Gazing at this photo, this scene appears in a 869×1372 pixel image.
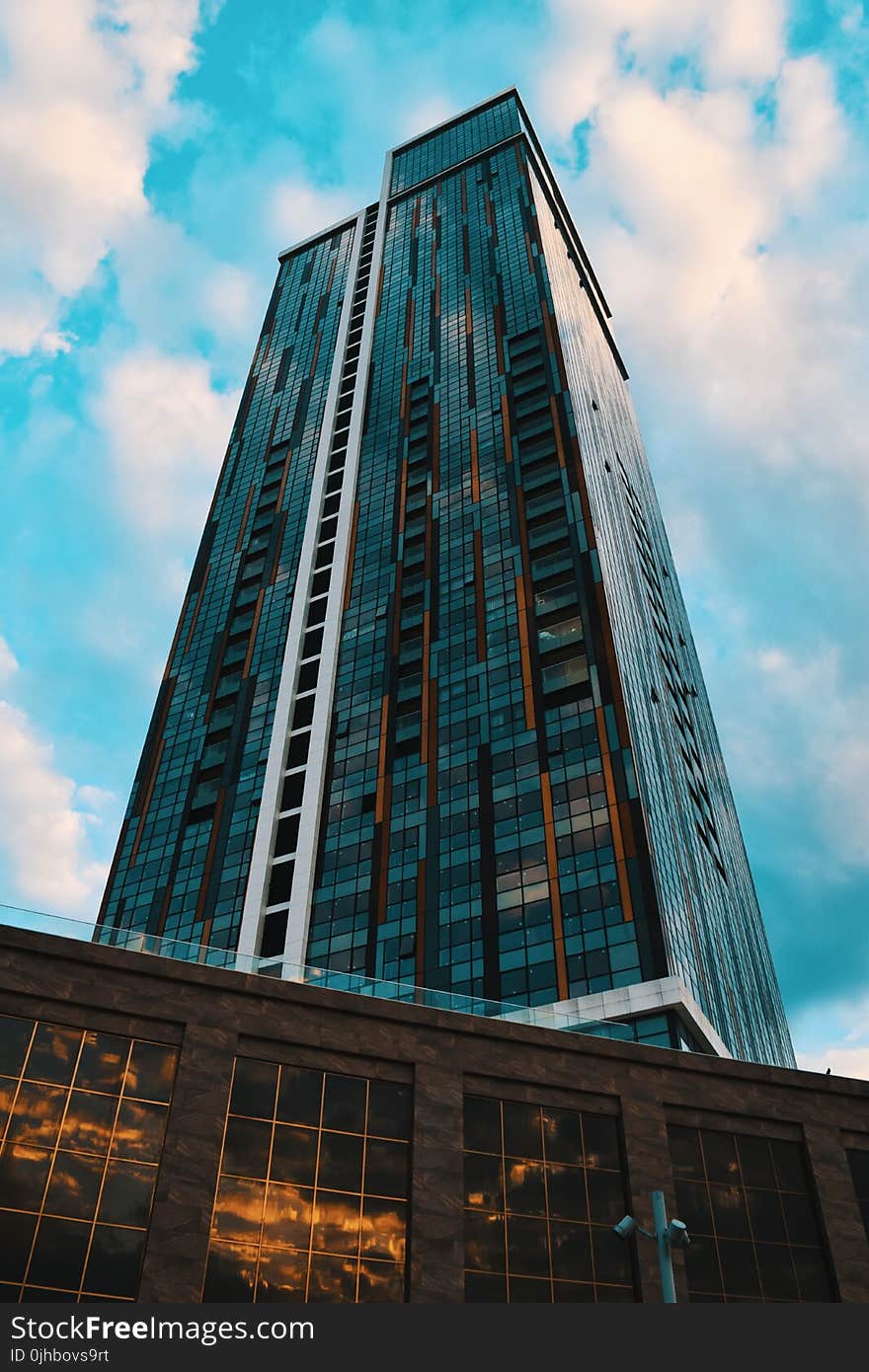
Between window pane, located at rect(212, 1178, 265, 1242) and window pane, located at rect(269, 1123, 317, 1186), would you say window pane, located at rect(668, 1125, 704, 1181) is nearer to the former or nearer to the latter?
window pane, located at rect(269, 1123, 317, 1186)

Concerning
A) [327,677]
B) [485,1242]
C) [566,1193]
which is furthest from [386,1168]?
[327,677]

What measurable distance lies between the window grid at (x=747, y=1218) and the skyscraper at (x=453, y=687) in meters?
18.0

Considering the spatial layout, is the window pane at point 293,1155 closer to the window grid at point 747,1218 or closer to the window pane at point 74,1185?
the window pane at point 74,1185

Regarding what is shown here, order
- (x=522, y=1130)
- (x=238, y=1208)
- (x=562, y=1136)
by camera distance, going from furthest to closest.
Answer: (x=562, y=1136) < (x=522, y=1130) < (x=238, y=1208)

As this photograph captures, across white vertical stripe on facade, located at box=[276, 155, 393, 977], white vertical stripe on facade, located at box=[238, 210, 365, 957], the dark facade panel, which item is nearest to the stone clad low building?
white vertical stripe on facade, located at box=[238, 210, 365, 957]

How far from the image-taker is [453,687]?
88.6 m

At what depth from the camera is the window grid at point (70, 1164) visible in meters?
30.8

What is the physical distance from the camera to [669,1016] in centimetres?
6312

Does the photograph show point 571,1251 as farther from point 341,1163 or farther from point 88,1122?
point 88,1122

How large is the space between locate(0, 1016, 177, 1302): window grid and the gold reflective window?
8.60 ft

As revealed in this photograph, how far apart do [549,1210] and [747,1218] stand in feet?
26.1

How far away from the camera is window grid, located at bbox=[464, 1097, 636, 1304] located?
117 ft

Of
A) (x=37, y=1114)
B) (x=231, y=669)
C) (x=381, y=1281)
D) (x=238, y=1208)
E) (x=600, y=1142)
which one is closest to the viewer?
(x=37, y=1114)

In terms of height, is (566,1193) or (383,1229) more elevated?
(566,1193)
